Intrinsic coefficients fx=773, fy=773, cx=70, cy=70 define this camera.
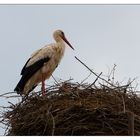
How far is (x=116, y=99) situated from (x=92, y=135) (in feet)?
1.84

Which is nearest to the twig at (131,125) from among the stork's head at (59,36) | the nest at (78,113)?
the nest at (78,113)

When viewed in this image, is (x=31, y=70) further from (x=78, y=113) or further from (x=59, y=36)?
(x=78, y=113)

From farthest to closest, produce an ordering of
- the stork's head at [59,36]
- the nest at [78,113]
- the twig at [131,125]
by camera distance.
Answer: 1. the stork's head at [59,36]
2. the nest at [78,113]
3. the twig at [131,125]

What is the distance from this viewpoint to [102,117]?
720 cm

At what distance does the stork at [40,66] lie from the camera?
9.95m

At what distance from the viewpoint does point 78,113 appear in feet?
23.8

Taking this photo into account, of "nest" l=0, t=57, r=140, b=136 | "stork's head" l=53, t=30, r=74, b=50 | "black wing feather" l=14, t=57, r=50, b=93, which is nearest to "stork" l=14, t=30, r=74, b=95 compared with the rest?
"black wing feather" l=14, t=57, r=50, b=93

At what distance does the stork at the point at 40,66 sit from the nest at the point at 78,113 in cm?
218

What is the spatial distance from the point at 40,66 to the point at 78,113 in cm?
282

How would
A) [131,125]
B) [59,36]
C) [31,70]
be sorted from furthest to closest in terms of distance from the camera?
[59,36], [31,70], [131,125]

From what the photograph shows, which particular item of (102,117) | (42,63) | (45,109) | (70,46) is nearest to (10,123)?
(45,109)

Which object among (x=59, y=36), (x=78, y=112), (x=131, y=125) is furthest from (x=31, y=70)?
(x=131, y=125)

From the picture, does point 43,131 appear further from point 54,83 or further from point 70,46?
point 70,46

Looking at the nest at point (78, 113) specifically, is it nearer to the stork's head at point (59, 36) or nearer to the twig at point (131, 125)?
the twig at point (131, 125)
